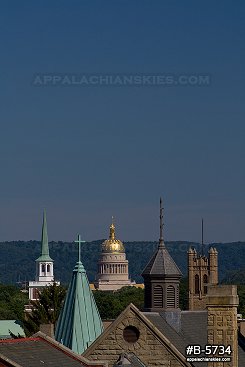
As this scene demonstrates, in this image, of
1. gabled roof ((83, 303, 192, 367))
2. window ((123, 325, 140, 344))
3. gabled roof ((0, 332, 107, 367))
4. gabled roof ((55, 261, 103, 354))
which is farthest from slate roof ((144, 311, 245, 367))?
gabled roof ((0, 332, 107, 367))

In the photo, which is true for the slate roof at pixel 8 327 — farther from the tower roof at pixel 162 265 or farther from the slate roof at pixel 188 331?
the slate roof at pixel 188 331

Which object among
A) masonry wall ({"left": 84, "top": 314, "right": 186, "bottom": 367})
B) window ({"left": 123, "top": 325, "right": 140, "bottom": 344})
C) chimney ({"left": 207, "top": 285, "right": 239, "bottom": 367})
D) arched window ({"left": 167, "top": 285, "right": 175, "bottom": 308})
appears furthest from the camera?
arched window ({"left": 167, "top": 285, "right": 175, "bottom": 308})

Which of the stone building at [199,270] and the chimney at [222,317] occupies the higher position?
the stone building at [199,270]

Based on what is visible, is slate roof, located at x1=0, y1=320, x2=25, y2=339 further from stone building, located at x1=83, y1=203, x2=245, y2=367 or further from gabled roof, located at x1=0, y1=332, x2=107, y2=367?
gabled roof, located at x1=0, y1=332, x2=107, y2=367

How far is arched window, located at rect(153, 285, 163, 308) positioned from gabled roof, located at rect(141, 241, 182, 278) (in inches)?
19.4

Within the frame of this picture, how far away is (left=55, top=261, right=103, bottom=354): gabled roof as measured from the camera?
51.5 metres

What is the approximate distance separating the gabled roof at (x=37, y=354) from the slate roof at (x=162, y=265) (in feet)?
48.9

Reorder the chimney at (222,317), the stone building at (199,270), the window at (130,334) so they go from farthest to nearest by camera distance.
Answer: the stone building at (199,270), the window at (130,334), the chimney at (222,317)

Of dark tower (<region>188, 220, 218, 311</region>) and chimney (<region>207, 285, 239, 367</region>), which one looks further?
dark tower (<region>188, 220, 218, 311</region>)

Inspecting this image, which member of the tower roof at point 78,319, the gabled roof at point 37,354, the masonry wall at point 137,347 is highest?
the tower roof at point 78,319

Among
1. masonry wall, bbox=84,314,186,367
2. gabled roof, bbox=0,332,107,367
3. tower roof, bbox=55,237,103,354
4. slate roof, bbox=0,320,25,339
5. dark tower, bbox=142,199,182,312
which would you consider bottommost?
gabled roof, bbox=0,332,107,367

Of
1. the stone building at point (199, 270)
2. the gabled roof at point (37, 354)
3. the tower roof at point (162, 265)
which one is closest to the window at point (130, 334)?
the tower roof at point (162, 265)

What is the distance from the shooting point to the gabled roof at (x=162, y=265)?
175 ft

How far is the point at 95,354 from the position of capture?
46.1 m
